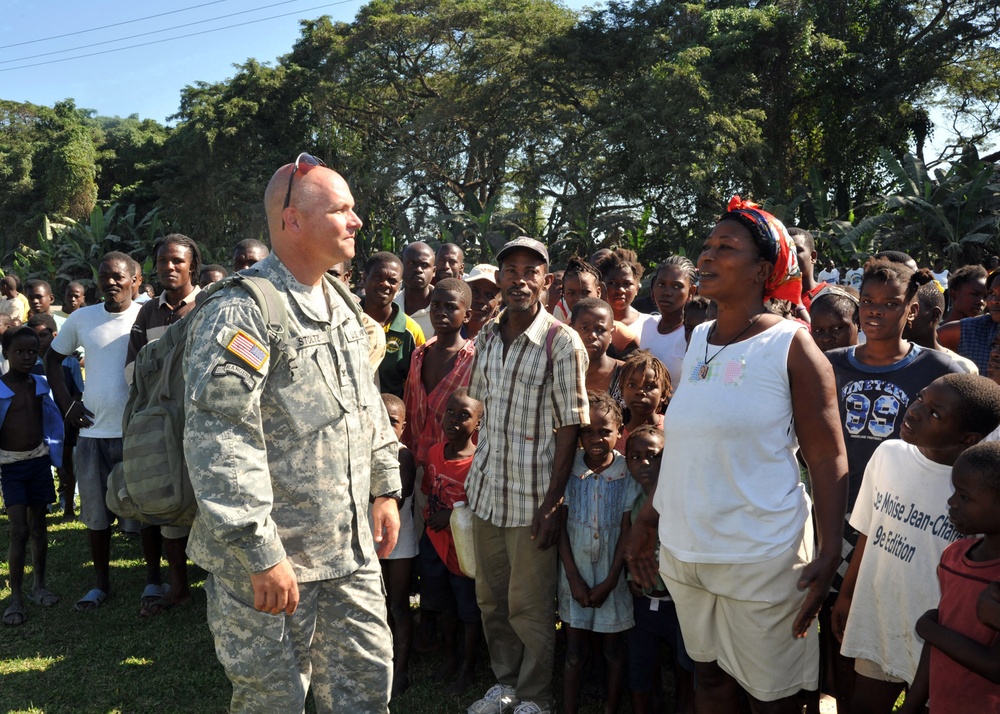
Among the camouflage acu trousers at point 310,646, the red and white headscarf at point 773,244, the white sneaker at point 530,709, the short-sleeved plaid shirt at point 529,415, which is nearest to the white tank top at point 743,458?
the red and white headscarf at point 773,244

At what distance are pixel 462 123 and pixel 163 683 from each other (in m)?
21.3

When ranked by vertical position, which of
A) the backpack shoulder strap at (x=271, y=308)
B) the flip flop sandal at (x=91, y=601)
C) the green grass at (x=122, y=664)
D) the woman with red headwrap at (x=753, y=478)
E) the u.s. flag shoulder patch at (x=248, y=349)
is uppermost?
the backpack shoulder strap at (x=271, y=308)

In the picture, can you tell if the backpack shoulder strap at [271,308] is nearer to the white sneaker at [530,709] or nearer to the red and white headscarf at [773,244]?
the red and white headscarf at [773,244]

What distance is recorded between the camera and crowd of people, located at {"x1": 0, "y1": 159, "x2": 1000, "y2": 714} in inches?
93.5

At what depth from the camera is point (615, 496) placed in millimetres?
3635

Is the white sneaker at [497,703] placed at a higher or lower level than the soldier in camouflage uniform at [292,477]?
lower

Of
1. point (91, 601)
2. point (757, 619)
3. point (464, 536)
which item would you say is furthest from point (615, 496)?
point (91, 601)

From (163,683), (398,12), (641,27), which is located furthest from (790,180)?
(163,683)

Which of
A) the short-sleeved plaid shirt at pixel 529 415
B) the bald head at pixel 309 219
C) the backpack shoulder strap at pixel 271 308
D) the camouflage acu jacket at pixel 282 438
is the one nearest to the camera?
the camouflage acu jacket at pixel 282 438

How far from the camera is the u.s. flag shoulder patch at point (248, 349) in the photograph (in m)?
2.34

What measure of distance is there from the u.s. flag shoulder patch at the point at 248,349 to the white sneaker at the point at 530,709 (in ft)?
6.84

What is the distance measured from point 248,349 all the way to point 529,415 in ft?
4.91

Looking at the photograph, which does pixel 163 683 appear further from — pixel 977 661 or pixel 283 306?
pixel 977 661

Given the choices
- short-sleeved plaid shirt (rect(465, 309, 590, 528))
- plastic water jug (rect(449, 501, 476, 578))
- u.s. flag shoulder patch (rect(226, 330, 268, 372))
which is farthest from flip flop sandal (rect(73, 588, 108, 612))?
u.s. flag shoulder patch (rect(226, 330, 268, 372))
